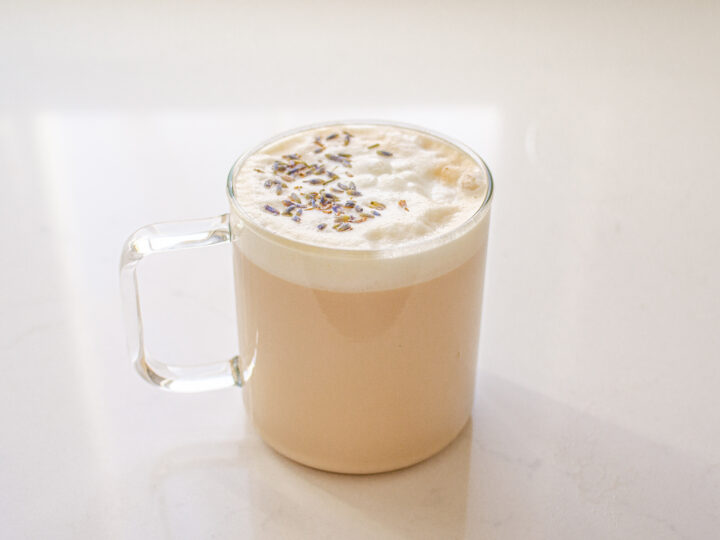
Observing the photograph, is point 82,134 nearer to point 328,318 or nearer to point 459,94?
point 459,94

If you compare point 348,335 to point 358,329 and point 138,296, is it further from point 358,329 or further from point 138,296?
point 138,296

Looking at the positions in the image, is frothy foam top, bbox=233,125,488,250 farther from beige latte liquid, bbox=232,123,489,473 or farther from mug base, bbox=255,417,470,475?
mug base, bbox=255,417,470,475

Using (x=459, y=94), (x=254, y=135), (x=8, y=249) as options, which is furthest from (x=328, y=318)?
(x=459, y=94)

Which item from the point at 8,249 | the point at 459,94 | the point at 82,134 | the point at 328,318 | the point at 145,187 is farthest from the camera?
the point at 459,94

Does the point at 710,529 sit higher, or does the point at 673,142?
the point at 673,142

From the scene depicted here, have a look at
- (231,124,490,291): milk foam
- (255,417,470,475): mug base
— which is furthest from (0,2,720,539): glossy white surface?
(231,124,490,291): milk foam

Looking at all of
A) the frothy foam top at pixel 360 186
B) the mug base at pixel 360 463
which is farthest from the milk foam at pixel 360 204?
the mug base at pixel 360 463

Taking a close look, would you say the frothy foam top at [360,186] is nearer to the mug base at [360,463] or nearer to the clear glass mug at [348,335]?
the clear glass mug at [348,335]

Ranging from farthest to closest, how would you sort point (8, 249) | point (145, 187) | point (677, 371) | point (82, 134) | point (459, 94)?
point (459, 94) < point (82, 134) < point (145, 187) < point (8, 249) < point (677, 371)

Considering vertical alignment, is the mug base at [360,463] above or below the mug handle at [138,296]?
below
